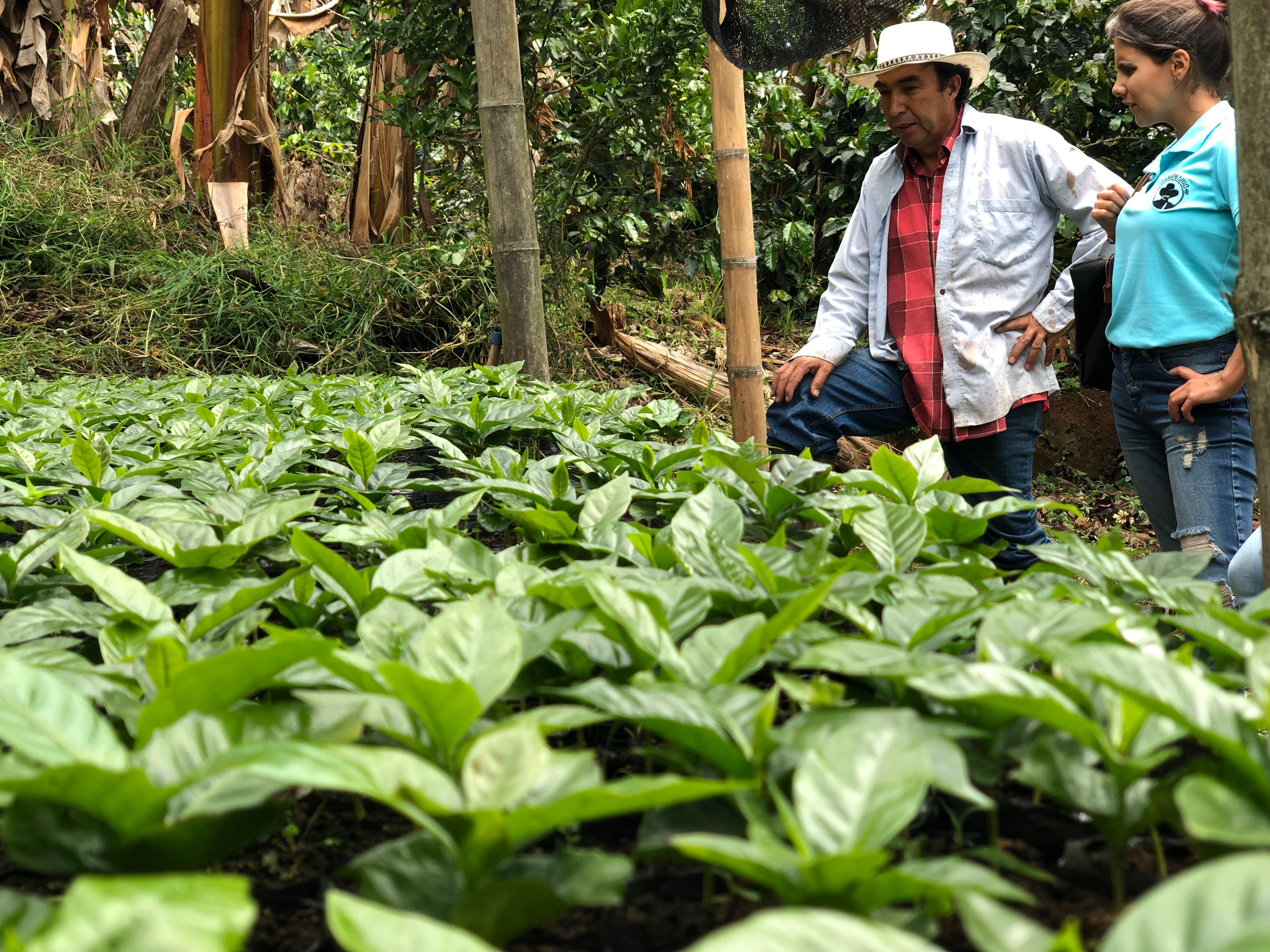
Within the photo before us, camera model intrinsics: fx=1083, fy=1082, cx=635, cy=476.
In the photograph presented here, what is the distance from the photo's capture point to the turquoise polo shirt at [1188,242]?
262 cm

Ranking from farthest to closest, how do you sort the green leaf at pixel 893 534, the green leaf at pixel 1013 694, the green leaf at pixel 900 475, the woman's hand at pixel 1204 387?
the woman's hand at pixel 1204 387 < the green leaf at pixel 900 475 < the green leaf at pixel 893 534 < the green leaf at pixel 1013 694

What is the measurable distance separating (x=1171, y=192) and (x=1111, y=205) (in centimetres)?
23

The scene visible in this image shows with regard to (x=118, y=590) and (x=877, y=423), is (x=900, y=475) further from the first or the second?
(x=877, y=423)

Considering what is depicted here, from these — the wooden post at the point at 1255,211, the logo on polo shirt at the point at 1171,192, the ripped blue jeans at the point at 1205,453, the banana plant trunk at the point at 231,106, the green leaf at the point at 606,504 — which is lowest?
the ripped blue jeans at the point at 1205,453

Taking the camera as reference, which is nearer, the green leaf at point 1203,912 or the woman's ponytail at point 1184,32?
the green leaf at point 1203,912

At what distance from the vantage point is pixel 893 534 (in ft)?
3.99

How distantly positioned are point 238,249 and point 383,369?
147 cm

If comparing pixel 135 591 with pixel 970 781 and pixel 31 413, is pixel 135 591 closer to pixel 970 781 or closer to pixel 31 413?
pixel 970 781

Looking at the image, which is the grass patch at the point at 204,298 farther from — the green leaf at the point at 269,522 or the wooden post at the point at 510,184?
the green leaf at the point at 269,522

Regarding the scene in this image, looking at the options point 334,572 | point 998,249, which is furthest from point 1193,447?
point 334,572

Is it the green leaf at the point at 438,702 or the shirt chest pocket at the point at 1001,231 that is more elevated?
the shirt chest pocket at the point at 1001,231

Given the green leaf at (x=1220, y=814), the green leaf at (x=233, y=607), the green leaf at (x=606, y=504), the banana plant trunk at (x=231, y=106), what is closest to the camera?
the green leaf at (x=1220, y=814)

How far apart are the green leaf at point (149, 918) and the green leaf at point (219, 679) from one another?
0.70ft

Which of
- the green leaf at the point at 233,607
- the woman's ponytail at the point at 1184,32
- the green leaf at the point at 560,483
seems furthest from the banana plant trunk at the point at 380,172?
the green leaf at the point at 233,607
